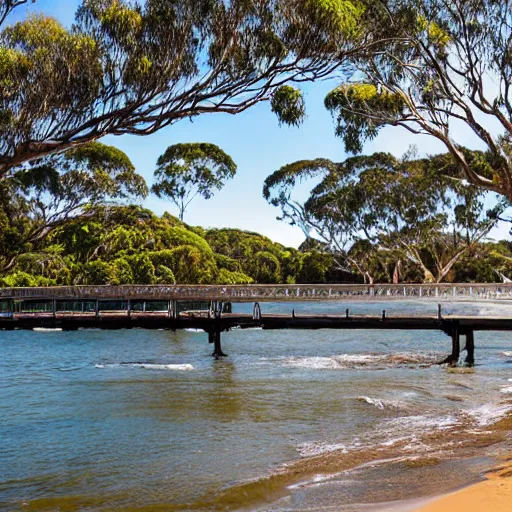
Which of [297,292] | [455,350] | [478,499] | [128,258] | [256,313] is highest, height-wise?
[128,258]

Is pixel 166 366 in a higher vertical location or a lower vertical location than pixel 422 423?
lower

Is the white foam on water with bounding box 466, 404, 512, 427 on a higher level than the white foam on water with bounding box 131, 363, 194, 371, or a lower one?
higher

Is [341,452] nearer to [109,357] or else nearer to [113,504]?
[113,504]

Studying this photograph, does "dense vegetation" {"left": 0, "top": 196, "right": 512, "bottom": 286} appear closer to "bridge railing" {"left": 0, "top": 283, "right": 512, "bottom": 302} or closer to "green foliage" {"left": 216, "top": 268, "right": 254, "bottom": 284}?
"green foliage" {"left": 216, "top": 268, "right": 254, "bottom": 284}

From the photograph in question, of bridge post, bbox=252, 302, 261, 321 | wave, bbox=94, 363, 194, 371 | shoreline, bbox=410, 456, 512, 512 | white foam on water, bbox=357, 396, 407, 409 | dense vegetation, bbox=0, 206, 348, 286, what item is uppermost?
dense vegetation, bbox=0, 206, 348, 286

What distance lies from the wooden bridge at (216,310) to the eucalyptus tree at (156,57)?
9596 millimetres

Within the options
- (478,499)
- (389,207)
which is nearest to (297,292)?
(389,207)

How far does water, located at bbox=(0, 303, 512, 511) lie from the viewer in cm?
765

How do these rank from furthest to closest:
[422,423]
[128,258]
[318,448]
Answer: [128,258], [422,423], [318,448]

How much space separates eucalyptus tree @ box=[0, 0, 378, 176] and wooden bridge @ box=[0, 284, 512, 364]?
31.5 feet

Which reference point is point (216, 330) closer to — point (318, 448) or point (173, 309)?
point (173, 309)

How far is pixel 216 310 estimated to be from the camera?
23.0 m

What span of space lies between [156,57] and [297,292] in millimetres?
26389

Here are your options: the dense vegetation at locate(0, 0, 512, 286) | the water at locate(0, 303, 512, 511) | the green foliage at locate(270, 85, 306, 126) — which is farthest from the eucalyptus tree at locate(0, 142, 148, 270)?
the green foliage at locate(270, 85, 306, 126)
